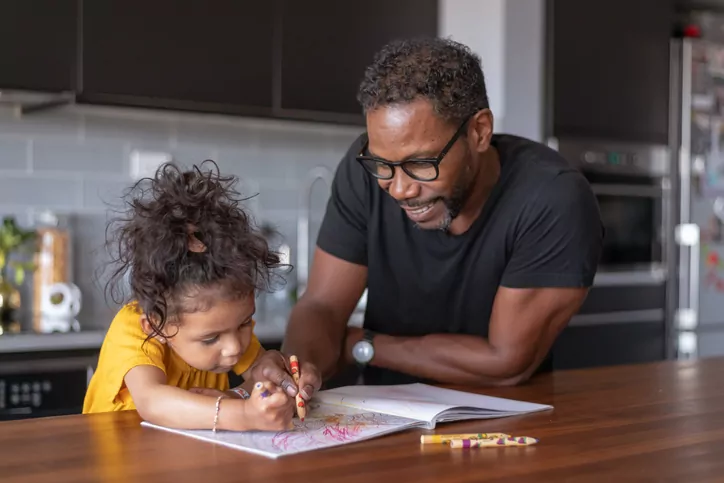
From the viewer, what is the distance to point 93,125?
11.0ft

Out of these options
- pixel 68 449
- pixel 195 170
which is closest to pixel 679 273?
pixel 195 170

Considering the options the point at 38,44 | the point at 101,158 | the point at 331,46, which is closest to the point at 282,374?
the point at 38,44

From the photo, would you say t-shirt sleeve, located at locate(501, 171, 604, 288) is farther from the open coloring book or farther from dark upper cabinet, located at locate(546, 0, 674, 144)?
dark upper cabinet, located at locate(546, 0, 674, 144)

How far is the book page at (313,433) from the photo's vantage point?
1235 millimetres

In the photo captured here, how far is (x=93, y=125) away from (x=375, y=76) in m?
1.76

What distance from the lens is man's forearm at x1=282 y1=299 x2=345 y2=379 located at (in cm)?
193

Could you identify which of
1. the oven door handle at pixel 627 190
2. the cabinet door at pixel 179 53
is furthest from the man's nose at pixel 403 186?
the oven door handle at pixel 627 190

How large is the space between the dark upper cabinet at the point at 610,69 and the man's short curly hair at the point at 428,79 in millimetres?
1975

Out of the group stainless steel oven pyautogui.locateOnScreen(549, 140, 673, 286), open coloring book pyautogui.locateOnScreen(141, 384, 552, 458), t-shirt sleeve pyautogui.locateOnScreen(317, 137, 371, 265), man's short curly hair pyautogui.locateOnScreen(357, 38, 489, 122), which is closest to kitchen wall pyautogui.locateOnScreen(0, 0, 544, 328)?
stainless steel oven pyautogui.locateOnScreen(549, 140, 673, 286)

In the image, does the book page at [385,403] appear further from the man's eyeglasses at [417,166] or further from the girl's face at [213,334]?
→ the man's eyeglasses at [417,166]

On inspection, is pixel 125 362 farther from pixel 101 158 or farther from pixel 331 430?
pixel 101 158

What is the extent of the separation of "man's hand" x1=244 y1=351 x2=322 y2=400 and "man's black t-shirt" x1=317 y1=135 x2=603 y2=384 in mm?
528

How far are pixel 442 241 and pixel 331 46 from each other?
1594 millimetres

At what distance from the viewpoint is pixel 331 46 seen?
352 centimetres
